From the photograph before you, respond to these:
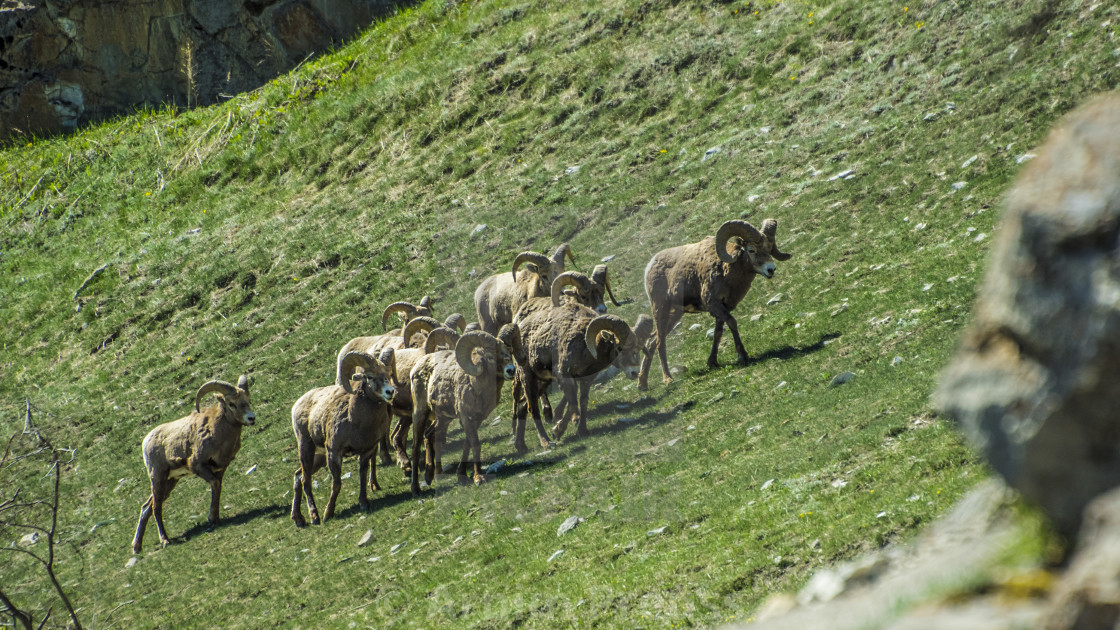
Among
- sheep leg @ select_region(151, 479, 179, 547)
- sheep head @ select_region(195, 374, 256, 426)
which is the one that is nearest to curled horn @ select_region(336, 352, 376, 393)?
sheep head @ select_region(195, 374, 256, 426)

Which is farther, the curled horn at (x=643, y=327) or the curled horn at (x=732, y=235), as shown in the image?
the curled horn at (x=643, y=327)

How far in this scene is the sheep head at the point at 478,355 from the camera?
1554cm

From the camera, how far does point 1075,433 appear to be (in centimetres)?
359

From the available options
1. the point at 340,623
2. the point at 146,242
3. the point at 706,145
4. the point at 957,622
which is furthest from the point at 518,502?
the point at 146,242

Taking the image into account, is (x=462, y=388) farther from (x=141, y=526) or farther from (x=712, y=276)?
(x=141, y=526)

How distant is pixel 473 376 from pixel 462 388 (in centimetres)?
29

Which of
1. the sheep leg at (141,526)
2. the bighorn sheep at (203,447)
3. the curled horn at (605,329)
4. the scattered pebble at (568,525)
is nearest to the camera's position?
the scattered pebble at (568,525)

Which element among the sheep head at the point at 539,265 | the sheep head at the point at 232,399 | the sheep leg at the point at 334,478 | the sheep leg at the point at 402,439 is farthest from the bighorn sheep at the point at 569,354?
the sheep head at the point at 232,399

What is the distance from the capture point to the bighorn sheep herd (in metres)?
16.1

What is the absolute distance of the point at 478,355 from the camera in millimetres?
15555

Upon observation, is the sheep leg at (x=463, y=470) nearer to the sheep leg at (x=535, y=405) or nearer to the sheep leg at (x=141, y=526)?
the sheep leg at (x=535, y=405)

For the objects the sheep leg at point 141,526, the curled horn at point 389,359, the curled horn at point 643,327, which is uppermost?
the curled horn at point 389,359

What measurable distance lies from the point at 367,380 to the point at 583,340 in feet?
12.2

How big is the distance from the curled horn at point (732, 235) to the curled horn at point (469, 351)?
467cm
